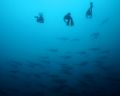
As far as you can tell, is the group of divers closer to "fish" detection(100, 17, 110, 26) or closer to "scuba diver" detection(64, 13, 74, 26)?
"scuba diver" detection(64, 13, 74, 26)

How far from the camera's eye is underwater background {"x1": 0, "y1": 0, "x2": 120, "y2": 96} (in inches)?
154

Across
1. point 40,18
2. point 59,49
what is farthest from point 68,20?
point 59,49

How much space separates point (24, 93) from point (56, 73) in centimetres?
113

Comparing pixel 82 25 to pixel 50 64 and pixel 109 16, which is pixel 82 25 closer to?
pixel 109 16

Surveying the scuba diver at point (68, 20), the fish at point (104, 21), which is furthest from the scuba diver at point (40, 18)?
the fish at point (104, 21)

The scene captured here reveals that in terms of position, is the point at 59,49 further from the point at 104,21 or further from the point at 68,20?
the point at 104,21

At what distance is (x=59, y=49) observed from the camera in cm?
469

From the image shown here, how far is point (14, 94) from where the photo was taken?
5.43m

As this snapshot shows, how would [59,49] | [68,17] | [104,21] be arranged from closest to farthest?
[68,17] → [104,21] → [59,49]

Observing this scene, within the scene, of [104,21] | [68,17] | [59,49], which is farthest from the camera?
[59,49]

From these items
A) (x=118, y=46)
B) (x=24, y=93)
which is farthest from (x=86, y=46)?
(x=24, y=93)

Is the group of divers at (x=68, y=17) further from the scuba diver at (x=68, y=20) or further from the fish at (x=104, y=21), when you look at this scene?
the fish at (x=104, y=21)

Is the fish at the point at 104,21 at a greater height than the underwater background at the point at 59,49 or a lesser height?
greater

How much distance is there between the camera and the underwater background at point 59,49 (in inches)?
154
